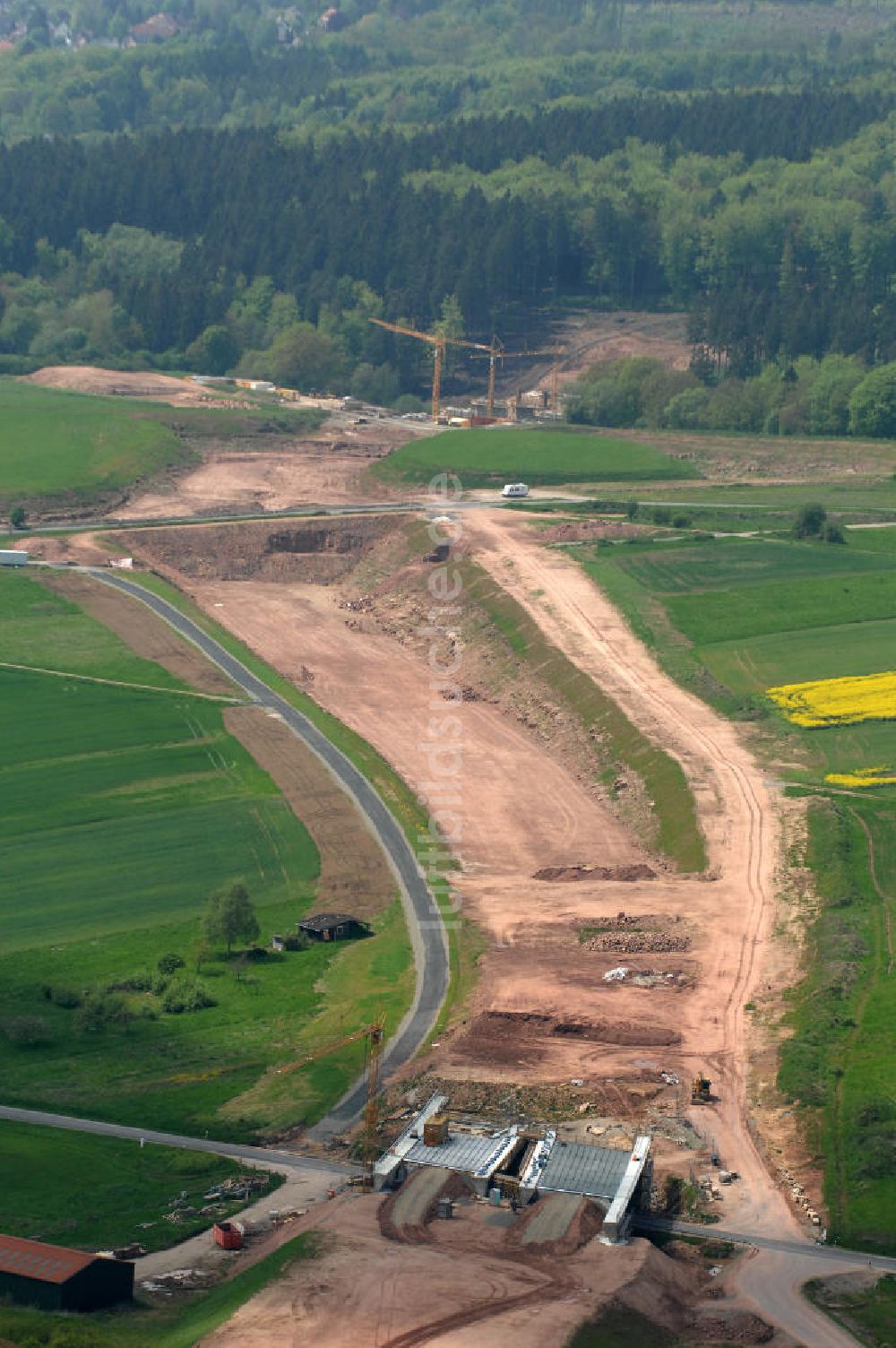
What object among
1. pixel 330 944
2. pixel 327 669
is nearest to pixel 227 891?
pixel 330 944

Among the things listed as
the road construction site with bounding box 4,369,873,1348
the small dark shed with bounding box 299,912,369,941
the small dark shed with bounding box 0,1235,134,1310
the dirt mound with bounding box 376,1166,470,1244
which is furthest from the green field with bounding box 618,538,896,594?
the small dark shed with bounding box 0,1235,134,1310

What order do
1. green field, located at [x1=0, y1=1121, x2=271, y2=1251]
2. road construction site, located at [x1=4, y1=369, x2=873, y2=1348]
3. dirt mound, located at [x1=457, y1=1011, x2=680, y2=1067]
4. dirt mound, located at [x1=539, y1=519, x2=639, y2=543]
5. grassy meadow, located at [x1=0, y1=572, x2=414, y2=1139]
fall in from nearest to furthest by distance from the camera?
road construction site, located at [x1=4, y1=369, x2=873, y2=1348], green field, located at [x1=0, y1=1121, x2=271, y2=1251], grassy meadow, located at [x1=0, y1=572, x2=414, y2=1139], dirt mound, located at [x1=457, y1=1011, x2=680, y2=1067], dirt mound, located at [x1=539, y1=519, x2=639, y2=543]

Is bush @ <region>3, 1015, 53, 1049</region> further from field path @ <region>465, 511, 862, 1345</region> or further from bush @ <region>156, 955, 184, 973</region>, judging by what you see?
field path @ <region>465, 511, 862, 1345</region>

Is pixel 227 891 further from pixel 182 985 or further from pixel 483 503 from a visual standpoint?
pixel 483 503

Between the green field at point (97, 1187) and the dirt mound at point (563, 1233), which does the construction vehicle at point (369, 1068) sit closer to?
the green field at point (97, 1187)

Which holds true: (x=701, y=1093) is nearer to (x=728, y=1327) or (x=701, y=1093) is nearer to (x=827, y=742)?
(x=728, y=1327)

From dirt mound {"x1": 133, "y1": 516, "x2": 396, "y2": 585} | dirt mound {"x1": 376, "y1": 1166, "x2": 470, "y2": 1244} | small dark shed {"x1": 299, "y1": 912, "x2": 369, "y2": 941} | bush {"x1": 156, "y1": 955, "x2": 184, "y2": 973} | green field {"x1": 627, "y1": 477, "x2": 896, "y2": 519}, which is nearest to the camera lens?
dirt mound {"x1": 376, "y1": 1166, "x2": 470, "y2": 1244}

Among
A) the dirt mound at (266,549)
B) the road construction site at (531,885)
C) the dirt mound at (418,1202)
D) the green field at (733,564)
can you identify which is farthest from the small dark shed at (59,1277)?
the dirt mound at (266,549)
